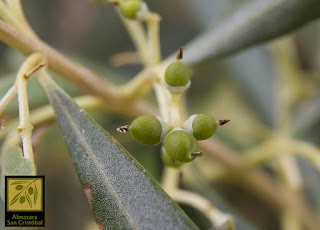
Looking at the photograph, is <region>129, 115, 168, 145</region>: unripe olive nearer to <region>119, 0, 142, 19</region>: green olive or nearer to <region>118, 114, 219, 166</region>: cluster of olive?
<region>118, 114, 219, 166</region>: cluster of olive

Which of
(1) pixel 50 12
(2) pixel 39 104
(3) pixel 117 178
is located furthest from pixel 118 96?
(1) pixel 50 12

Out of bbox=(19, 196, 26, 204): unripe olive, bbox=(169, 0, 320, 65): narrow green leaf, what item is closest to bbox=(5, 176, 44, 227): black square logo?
bbox=(19, 196, 26, 204): unripe olive

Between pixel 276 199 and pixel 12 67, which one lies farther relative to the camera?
pixel 12 67

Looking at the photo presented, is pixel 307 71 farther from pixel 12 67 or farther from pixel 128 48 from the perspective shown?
pixel 12 67

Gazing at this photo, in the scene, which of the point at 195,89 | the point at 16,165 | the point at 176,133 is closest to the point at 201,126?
the point at 176,133

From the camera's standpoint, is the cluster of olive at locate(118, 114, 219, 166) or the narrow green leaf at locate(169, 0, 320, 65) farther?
the narrow green leaf at locate(169, 0, 320, 65)

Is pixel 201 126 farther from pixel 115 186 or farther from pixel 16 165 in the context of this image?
pixel 16 165
